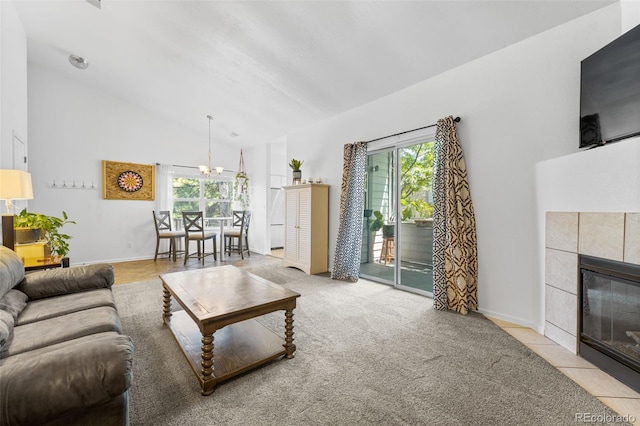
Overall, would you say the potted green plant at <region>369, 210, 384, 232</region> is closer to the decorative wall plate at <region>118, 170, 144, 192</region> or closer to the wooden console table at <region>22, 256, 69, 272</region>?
the wooden console table at <region>22, 256, 69, 272</region>

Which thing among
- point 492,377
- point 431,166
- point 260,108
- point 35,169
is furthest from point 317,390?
point 35,169

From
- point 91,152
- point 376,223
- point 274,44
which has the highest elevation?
point 274,44

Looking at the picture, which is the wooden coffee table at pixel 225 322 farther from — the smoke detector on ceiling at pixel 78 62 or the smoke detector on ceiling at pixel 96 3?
the smoke detector on ceiling at pixel 78 62

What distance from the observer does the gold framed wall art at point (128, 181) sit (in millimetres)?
5258

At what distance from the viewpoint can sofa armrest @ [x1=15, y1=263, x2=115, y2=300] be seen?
1.97 m

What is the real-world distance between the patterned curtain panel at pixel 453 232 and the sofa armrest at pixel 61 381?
2.83 meters

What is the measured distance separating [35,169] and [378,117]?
5.88m

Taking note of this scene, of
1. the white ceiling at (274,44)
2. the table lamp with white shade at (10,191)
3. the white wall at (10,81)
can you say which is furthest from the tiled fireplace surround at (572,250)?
the white wall at (10,81)

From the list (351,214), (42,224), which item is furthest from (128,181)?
(351,214)

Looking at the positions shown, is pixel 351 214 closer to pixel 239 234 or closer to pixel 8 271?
pixel 239 234

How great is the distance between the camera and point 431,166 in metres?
3.35

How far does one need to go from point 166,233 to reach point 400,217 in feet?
15.1

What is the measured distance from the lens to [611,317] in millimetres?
1813

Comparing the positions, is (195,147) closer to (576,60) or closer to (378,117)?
(378,117)
